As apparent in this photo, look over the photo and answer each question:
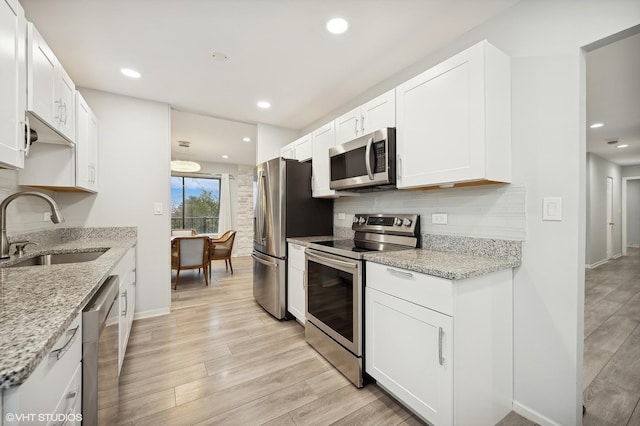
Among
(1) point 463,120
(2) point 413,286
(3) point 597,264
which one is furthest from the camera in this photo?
(3) point 597,264

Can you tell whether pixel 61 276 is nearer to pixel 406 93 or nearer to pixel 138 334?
pixel 138 334

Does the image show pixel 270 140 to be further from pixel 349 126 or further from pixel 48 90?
pixel 48 90

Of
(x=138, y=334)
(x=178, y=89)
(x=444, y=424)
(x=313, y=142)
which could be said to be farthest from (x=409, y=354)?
(x=178, y=89)

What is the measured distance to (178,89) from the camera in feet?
9.23

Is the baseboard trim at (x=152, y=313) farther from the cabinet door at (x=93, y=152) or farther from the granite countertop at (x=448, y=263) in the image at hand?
the granite countertop at (x=448, y=263)

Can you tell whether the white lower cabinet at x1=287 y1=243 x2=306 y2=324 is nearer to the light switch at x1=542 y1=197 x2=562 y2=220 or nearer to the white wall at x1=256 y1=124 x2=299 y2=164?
the white wall at x1=256 y1=124 x2=299 y2=164

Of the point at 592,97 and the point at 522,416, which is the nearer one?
the point at 522,416

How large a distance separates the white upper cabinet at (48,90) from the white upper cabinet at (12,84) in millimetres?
60

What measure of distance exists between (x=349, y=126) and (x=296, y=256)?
135 cm

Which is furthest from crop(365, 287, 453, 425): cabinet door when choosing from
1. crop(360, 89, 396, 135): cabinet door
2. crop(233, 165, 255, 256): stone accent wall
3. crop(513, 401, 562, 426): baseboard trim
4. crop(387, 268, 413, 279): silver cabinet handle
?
crop(233, 165, 255, 256): stone accent wall

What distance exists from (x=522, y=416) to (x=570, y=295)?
0.76 metres

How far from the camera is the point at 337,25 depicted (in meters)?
1.86

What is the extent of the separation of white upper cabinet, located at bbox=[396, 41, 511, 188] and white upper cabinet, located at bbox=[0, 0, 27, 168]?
6.82 ft

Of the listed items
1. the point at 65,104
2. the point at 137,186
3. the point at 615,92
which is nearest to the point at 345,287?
the point at 65,104
